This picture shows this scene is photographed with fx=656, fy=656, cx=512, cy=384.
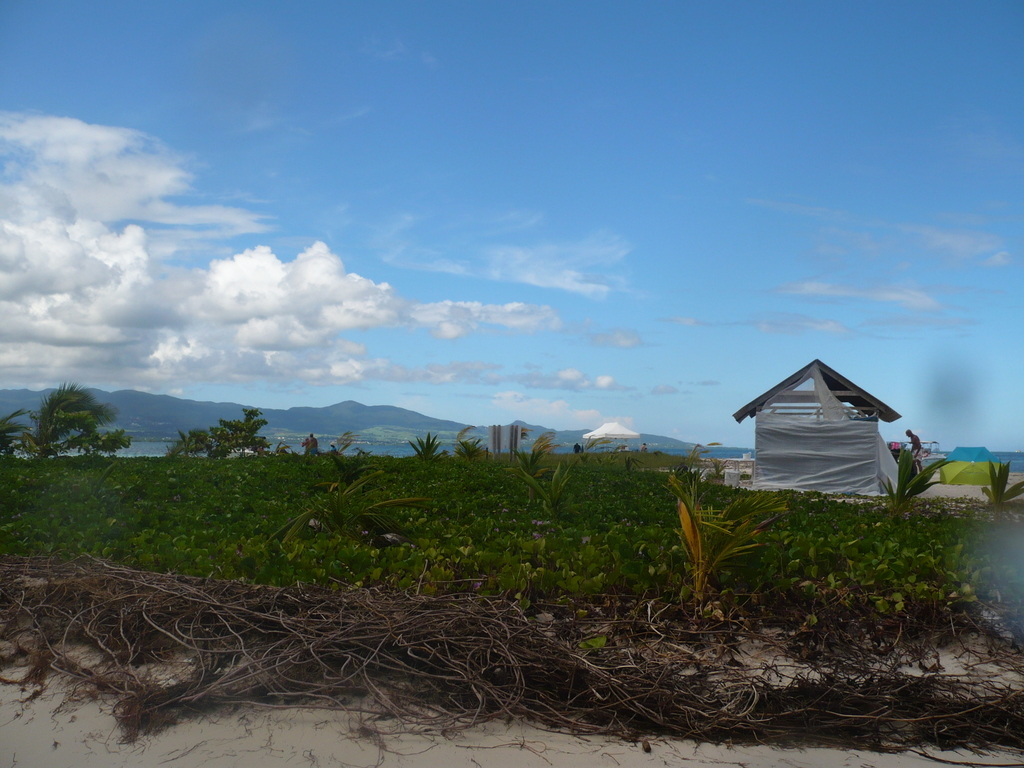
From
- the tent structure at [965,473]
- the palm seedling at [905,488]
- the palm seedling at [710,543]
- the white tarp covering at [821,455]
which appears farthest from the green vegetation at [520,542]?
the tent structure at [965,473]

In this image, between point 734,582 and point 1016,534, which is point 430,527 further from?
point 1016,534

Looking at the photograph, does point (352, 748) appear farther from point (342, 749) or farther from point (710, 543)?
point (710, 543)

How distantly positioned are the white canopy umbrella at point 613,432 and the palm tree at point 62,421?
19624mm

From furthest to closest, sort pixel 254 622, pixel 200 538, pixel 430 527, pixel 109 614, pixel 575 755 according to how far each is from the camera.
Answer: pixel 430 527 < pixel 200 538 < pixel 109 614 < pixel 254 622 < pixel 575 755

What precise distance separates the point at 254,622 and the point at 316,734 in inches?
29.3

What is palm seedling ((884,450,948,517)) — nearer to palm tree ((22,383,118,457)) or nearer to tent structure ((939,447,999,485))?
tent structure ((939,447,999,485))

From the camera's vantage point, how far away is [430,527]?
5.71m

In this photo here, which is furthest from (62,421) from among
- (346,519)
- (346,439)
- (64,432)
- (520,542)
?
(520,542)

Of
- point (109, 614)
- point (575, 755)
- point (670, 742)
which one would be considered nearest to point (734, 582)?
point (670, 742)

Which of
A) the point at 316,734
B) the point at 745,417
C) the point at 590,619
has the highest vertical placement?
the point at 745,417

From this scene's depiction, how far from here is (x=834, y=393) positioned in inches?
589

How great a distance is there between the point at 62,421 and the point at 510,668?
1601 cm

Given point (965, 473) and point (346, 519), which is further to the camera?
point (965, 473)

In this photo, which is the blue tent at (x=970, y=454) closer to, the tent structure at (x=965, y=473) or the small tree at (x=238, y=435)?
the tent structure at (x=965, y=473)
